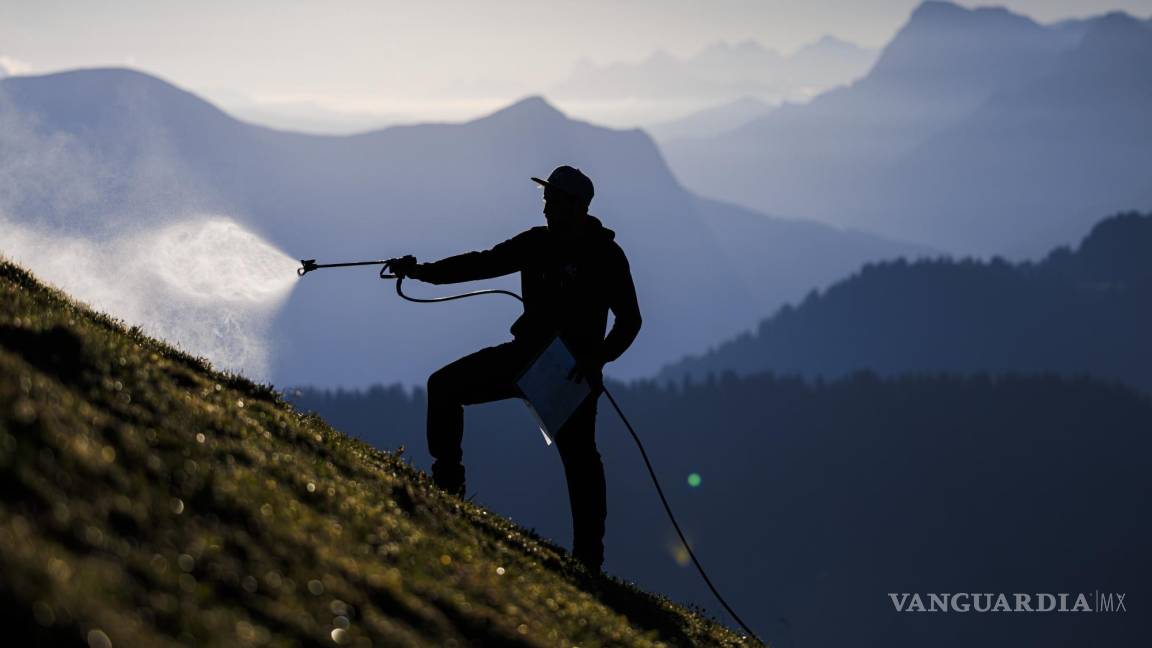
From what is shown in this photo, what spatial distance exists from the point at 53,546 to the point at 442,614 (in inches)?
123

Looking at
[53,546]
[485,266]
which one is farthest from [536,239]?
[53,546]

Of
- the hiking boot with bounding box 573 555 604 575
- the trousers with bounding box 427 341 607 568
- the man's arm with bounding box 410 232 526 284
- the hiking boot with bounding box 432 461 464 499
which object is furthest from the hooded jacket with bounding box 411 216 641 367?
the hiking boot with bounding box 573 555 604 575

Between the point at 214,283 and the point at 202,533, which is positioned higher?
the point at 214,283

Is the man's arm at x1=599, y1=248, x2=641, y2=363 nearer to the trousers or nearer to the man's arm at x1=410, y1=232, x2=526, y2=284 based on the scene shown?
the trousers

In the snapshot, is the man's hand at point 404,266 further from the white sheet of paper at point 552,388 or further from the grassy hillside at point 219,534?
the grassy hillside at point 219,534

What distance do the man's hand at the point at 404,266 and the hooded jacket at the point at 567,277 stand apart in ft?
0.18

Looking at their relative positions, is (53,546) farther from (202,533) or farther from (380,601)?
(380,601)

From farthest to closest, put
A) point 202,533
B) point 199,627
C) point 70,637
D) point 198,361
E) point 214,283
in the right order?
point 214,283
point 198,361
point 202,533
point 199,627
point 70,637

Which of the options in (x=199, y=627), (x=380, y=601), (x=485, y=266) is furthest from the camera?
(x=485, y=266)

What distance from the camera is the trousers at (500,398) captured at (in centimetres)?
1362

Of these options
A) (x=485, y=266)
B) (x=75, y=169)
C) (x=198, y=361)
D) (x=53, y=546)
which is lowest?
(x=53, y=546)

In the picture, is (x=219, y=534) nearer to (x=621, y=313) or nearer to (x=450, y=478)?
(x=450, y=478)

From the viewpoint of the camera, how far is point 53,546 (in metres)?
6.00

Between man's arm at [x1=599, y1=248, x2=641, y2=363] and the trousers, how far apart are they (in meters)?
0.61
